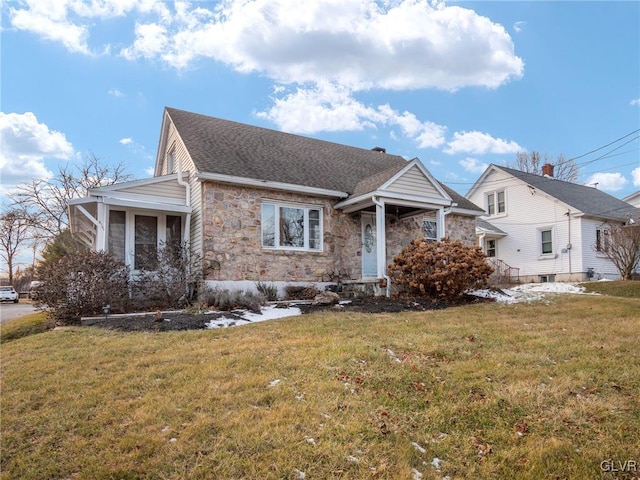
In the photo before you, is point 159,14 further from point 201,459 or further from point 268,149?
point 201,459

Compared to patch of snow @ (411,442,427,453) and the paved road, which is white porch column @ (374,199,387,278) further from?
the paved road

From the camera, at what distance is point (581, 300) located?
10.4m

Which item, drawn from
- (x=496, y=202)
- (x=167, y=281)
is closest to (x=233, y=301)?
(x=167, y=281)

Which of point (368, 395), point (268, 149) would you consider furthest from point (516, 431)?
point (268, 149)

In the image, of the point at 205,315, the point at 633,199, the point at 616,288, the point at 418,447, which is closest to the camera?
the point at 418,447

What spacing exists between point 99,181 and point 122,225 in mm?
21813

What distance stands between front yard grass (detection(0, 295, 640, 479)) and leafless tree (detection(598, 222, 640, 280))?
47.7 ft

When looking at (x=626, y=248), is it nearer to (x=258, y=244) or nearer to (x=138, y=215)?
(x=258, y=244)

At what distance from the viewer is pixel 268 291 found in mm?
11539

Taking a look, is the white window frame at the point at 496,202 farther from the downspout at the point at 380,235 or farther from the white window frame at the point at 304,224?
the white window frame at the point at 304,224

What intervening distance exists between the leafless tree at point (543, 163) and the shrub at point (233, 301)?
1247 inches

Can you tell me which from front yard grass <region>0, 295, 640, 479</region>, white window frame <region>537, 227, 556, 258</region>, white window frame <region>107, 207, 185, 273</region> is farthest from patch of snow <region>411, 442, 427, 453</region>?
white window frame <region>537, 227, 556, 258</region>

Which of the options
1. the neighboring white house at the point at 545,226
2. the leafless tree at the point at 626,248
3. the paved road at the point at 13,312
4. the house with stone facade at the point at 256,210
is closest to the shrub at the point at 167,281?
the house with stone facade at the point at 256,210

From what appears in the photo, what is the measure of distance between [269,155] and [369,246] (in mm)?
4382
